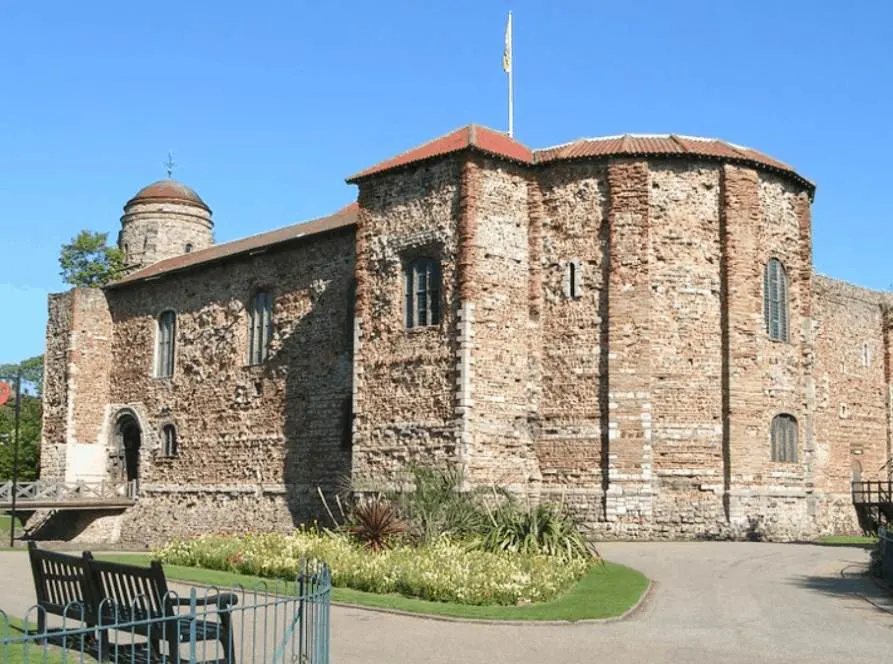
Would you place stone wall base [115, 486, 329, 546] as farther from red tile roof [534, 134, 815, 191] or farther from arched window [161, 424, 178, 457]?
red tile roof [534, 134, 815, 191]

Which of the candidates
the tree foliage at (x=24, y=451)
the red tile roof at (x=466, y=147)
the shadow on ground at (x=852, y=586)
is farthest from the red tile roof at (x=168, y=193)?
the shadow on ground at (x=852, y=586)

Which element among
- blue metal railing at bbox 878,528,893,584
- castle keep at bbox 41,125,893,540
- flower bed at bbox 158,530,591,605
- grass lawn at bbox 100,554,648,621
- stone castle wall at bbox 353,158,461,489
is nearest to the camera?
grass lawn at bbox 100,554,648,621

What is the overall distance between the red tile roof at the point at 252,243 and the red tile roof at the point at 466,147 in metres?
2.76

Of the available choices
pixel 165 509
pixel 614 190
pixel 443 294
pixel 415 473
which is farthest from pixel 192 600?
pixel 165 509

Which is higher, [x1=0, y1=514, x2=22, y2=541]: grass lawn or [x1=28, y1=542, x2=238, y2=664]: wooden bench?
[x1=28, y1=542, x2=238, y2=664]: wooden bench

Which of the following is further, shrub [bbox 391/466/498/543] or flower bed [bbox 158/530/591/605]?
A: shrub [bbox 391/466/498/543]

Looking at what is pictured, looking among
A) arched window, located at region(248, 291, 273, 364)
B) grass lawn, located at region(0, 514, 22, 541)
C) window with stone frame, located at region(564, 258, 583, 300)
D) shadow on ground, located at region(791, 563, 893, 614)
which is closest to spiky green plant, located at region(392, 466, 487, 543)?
window with stone frame, located at region(564, 258, 583, 300)

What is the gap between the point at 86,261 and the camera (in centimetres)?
5481

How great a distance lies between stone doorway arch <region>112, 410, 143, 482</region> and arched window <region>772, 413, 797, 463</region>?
72.9 ft

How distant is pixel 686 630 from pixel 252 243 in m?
26.3

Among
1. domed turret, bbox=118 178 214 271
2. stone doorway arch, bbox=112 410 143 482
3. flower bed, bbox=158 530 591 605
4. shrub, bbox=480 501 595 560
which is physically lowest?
flower bed, bbox=158 530 591 605

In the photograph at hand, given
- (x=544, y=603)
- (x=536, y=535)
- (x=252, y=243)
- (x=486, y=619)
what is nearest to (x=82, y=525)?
(x=252, y=243)

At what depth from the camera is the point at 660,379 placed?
25484mm

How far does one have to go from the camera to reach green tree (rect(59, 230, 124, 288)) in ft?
176
